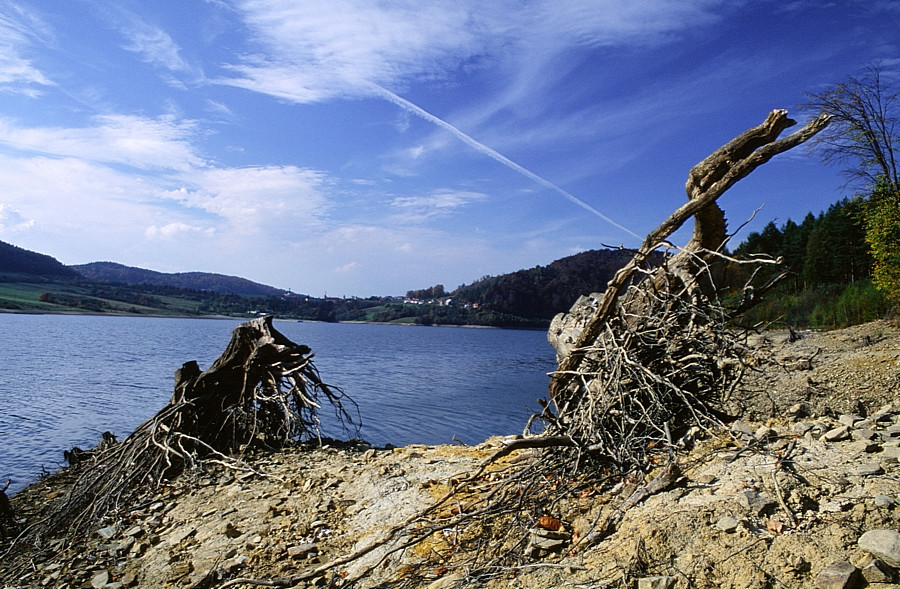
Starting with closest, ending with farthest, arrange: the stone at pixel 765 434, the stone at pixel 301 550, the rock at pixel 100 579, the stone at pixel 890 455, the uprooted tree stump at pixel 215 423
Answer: the stone at pixel 890 455, the stone at pixel 765 434, the stone at pixel 301 550, the rock at pixel 100 579, the uprooted tree stump at pixel 215 423

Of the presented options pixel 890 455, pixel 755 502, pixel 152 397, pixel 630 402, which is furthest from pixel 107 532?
pixel 152 397

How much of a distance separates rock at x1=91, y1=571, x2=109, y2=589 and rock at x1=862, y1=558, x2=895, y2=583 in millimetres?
6034

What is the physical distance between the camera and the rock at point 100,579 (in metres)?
5.10

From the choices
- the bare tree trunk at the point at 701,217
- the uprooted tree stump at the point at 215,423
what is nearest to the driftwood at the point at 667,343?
the bare tree trunk at the point at 701,217

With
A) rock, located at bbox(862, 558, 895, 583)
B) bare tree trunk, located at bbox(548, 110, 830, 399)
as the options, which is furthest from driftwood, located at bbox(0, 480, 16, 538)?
rock, located at bbox(862, 558, 895, 583)

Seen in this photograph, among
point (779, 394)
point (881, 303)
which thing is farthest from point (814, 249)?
point (779, 394)

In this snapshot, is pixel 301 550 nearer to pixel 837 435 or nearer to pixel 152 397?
pixel 837 435

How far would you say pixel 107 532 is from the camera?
20.4 ft

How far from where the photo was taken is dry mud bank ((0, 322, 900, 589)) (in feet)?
9.50

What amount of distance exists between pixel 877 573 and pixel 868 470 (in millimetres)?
1163

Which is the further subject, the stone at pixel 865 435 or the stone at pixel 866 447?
the stone at pixel 865 435

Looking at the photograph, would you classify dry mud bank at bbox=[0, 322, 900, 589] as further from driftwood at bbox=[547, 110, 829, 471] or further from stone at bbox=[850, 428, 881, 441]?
driftwood at bbox=[547, 110, 829, 471]

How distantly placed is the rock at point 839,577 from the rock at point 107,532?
684cm

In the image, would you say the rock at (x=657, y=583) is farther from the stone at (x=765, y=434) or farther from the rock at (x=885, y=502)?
the stone at (x=765, y=434)
